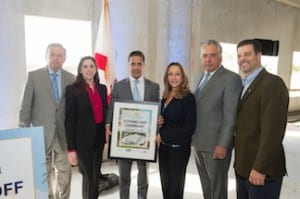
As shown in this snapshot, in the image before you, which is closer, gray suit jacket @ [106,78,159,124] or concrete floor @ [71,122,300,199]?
gray suit jacket @ [106,78,159,124]

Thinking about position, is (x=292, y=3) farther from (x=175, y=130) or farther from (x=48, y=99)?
(x=48, y=99)

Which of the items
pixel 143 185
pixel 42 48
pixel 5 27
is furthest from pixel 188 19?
pixel 143 185

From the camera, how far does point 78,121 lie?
89.7 inches

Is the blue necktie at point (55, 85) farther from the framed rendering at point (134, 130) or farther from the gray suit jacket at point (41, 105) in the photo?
the framed rendering at point (134, 130)

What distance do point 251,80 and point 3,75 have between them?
2.84 metres

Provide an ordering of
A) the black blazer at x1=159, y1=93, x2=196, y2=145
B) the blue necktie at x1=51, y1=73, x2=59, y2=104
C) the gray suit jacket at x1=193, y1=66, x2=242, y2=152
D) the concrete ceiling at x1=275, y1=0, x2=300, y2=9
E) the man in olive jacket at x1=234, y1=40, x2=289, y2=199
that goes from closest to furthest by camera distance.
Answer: the man in olive jacket at x1=234, y1=40, x2=289, y2=199 < the gray suit jacket at x1=193, y1=66, x2=242, y2=152 < the black blazer at x1=159, y1=93, x2=196, y2=145 < the blue necktie at x1=51, y1=73, x2=59, y2=104 < the concrete ceiling at x1=275, y1=0, x2=300, y2=9

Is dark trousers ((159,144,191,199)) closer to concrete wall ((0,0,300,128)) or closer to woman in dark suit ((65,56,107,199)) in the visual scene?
woman in dark suit ((65,56,107,199))

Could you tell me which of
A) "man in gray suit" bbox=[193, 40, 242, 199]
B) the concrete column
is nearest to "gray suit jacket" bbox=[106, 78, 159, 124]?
"man in gray suit" bbox=[193, 40, 242, 199]

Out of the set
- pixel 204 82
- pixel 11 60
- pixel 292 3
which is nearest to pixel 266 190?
pixel 204 82

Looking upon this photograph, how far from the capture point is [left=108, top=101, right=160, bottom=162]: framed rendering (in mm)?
2320

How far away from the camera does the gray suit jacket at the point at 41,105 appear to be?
7.82 feet

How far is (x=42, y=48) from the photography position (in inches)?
144

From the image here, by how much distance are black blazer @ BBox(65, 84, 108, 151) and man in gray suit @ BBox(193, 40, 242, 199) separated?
Answer: 0.84m

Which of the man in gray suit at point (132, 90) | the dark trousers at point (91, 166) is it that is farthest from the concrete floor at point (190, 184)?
the dark trousers at point (91, 166)
